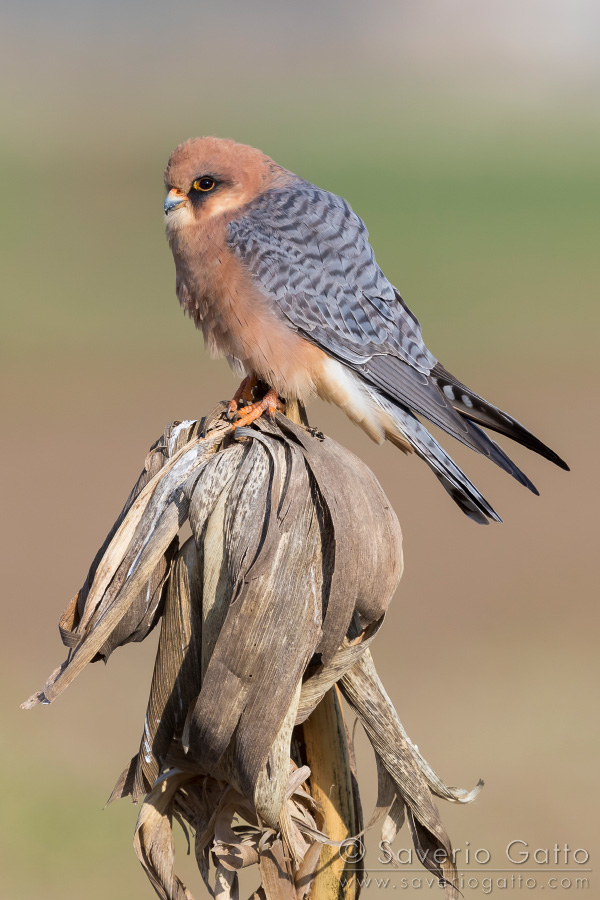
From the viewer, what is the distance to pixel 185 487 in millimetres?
1265

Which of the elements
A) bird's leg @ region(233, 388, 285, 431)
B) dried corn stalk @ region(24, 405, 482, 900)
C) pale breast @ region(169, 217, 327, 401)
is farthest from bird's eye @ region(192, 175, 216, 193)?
dried corn stalk @ region(24, 405, 482, 900)

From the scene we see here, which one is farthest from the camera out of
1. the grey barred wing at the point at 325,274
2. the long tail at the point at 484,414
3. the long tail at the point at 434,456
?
the grey barred wing at the point at 325,274

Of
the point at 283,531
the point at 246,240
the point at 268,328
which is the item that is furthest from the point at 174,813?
the point at 246,240

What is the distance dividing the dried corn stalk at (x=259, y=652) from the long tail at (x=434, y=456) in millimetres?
573

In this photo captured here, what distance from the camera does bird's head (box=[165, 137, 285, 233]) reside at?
2287 millimetres

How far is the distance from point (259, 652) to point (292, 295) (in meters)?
1.43

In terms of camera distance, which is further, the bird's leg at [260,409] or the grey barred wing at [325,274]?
the grey barred wing at [325,274]

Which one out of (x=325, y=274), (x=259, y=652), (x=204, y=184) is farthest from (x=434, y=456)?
(x=204, y=184)

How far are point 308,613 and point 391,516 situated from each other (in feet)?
0.67

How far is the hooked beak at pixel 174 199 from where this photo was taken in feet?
7.66

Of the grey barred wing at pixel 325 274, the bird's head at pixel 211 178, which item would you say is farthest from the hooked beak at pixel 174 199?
the grey barred wing at pixel 325 274

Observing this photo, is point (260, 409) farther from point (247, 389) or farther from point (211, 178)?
point (211, 178)

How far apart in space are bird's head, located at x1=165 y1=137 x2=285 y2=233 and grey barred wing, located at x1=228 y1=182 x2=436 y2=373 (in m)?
0.06

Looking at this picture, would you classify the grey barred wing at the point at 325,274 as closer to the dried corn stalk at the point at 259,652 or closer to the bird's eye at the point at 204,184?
the bird's eye at the point at 204,184
